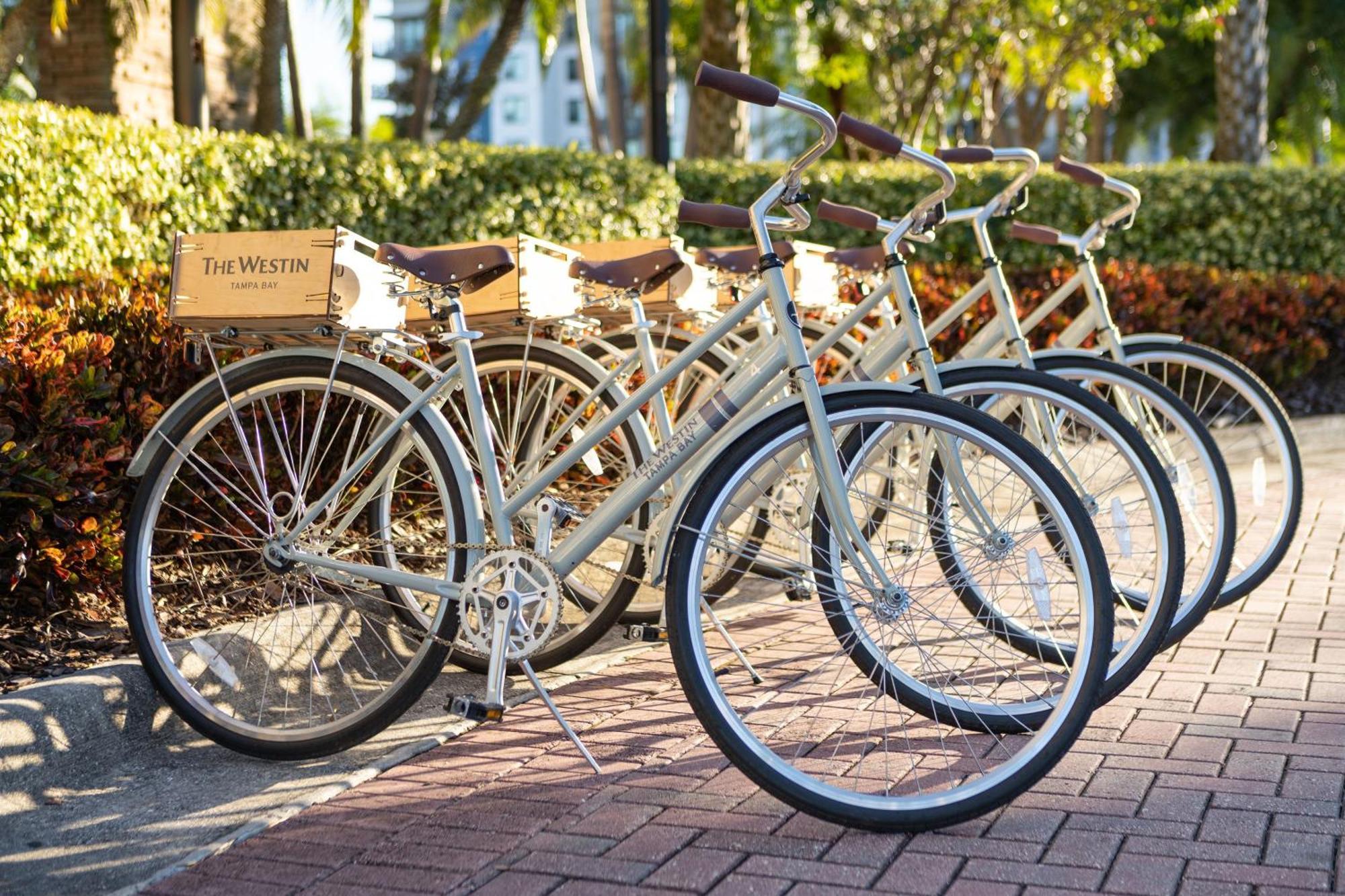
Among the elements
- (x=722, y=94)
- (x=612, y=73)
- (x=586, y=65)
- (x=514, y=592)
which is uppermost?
(x=612, y=73)

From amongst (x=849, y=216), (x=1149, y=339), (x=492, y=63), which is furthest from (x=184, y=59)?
(x=1149, y=339)

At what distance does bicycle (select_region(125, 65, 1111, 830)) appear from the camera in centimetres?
309

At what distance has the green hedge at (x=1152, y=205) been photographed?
11.4m

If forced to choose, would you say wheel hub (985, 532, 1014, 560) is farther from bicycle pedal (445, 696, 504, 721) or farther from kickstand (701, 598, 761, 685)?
bicycle pedal (445, 696, 504, 721)

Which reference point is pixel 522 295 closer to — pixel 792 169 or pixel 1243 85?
pixel 792 169

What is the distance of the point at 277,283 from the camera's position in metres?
3.66

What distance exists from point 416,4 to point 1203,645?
3537 inches

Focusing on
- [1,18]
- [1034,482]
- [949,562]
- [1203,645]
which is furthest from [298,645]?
[1,18]

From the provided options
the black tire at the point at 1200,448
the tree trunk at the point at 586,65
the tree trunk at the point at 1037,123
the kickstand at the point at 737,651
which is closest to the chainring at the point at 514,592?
the kickstand at the point at 737,651

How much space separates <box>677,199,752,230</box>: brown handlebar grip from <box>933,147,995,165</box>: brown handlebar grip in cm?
61

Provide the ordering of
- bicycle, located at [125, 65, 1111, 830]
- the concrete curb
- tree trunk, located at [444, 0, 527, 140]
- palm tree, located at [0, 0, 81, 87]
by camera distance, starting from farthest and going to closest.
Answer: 1. tree trunk, located at [444, 0, 527, 140]
2. palm tree, located at [0, 0, 81, 87]
3. bicycle, located at [125, 65, 1111, 830]
4. the concrete curb

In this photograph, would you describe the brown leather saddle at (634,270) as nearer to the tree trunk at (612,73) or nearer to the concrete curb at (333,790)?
the concrete curb at (333,790)

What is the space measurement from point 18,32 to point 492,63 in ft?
25.9

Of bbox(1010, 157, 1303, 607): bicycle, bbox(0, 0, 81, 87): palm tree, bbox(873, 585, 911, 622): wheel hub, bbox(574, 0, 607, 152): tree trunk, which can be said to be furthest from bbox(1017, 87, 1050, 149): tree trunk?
bbox(873, 585, 911, 622): wheel hub
